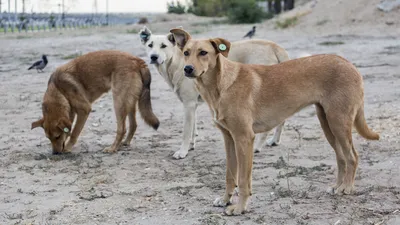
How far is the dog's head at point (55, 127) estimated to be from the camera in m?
8.50

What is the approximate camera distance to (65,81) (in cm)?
888

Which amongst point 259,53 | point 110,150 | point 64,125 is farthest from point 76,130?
point 259,53

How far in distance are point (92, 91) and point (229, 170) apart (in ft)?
11.9

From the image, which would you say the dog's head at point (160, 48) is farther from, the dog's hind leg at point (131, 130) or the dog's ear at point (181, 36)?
the dog's ear at point (181, 36)

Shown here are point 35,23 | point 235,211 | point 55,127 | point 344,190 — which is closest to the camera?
point 235,211

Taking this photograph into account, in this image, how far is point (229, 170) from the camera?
600cm

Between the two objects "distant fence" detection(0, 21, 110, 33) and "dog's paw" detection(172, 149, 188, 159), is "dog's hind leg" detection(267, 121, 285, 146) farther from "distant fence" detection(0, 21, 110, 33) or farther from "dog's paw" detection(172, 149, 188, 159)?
"distant fence" detection(0, 21, 110, 33)

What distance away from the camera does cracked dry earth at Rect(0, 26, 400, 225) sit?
5.79m

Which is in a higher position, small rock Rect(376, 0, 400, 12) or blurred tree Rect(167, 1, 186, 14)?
small rock Rect(376, 0, 400, 12)

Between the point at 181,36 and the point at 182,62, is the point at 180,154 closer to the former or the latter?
the point at 182,62

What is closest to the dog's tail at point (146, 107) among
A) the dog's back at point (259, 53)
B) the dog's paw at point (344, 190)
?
the dog's back at point (259, 53)

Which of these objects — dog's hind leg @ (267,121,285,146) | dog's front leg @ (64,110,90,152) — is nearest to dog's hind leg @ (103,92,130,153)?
dog's front leg @ (64,110,90,152)

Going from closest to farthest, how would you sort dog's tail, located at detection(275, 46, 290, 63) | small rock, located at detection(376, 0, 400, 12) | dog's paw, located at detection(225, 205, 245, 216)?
1. dog's paw, located at detection(225, 205, 245, 216)
2. dog's tail, located at detection(275, 46, 290, 63)
3. small rock, located at detection(376, 0, 400, 12)

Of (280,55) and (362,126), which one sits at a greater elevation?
(280,55)
